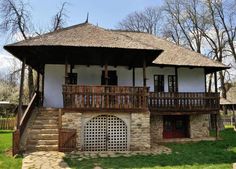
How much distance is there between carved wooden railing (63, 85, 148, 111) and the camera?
13.0 m

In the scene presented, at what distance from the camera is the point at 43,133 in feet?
42.1

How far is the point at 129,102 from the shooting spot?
13.5m

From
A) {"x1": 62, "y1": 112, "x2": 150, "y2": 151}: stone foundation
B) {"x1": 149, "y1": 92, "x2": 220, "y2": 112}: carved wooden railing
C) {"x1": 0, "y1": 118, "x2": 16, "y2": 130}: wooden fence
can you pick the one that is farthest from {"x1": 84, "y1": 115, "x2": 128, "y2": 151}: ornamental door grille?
{"x1": 0, "y1": 118, "x2": 16, "y2": 130}: wooden fence

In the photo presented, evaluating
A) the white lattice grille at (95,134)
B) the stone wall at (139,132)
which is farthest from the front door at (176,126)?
the white lattice grille at (95,134)

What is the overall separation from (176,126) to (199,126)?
4.52ft

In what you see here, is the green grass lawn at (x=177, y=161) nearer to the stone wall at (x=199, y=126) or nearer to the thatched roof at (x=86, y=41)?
the stone wall at (x=199, y=126)

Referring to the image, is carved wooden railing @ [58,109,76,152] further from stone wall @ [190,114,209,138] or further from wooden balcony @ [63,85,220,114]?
stone wall @ [190,114,209,138]

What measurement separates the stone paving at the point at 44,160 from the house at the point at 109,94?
26.7 inches

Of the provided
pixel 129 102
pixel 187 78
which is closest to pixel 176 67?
pixel 187 78

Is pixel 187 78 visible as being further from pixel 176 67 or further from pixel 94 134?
pixel 94 134

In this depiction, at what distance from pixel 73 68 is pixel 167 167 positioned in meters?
8.72

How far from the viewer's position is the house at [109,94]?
12945mm

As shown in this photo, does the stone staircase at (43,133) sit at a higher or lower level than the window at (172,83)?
lower

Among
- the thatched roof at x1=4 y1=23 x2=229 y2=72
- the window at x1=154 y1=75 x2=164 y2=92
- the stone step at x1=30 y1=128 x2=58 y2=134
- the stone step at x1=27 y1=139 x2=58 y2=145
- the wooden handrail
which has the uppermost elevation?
the thatched roof at x1=4 y1=23 x2=229 y2=72
